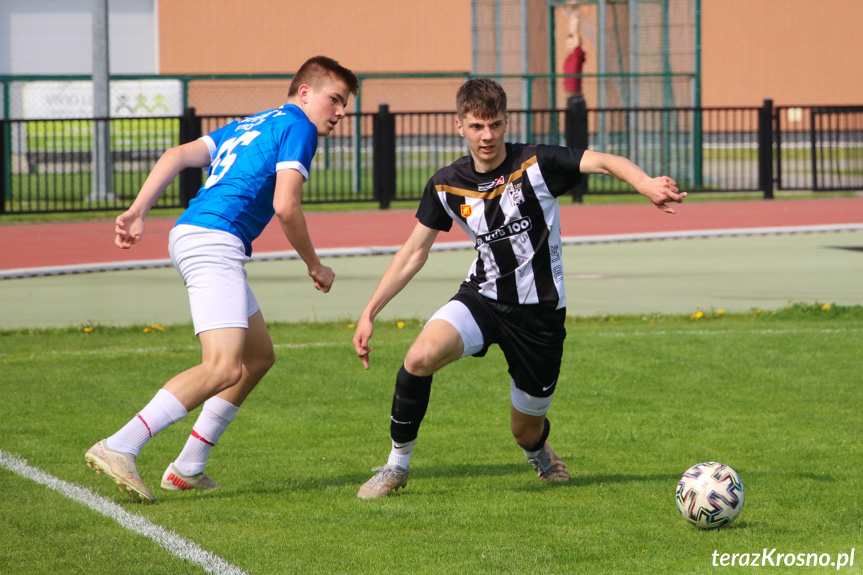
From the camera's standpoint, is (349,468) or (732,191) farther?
(732,191)

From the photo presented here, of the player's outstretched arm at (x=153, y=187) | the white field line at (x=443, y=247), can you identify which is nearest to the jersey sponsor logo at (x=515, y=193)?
the player's outstretched arm at (x=153, y=187)

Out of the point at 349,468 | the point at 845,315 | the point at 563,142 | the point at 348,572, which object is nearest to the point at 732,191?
the point at 563,142

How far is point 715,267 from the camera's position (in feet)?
46.3

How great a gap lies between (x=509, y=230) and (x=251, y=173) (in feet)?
3.92

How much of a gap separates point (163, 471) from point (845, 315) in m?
6.57

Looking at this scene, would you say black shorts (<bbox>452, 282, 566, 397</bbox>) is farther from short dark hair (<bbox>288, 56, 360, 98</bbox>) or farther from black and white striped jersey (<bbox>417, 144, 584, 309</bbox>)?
short dark hair (<bbox>288, 56, 360, 98</bbox>)

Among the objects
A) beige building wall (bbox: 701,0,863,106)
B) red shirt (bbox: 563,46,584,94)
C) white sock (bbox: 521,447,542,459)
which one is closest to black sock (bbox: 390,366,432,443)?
white sock (bbox: 521,447,542,459)

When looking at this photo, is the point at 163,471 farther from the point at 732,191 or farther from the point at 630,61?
the point at 630,61

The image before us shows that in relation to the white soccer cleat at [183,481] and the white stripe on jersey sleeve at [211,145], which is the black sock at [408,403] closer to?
the white soccer cleat at [183,481]

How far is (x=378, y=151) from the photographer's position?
21359mm

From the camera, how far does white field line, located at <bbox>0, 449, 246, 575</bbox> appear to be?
15.1ft

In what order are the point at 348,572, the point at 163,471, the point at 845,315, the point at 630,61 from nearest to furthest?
the point at 348,572 < the point at 163,471 < the point at 845,315 < the point at 630,61

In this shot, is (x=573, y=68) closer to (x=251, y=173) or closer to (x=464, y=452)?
(x=464, y=452)

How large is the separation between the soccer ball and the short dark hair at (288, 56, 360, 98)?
7.63 ft
